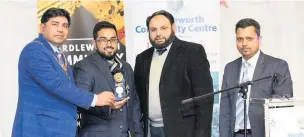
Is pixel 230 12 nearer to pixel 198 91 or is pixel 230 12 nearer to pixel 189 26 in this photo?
pixel 189 26

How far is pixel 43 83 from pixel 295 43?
304 cm

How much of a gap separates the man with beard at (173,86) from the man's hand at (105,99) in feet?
1.22

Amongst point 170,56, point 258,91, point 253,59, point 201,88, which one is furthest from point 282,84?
point 170,56

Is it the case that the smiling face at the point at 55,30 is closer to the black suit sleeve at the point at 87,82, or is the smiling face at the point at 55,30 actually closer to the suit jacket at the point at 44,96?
the suit jacket at the point at 44,96

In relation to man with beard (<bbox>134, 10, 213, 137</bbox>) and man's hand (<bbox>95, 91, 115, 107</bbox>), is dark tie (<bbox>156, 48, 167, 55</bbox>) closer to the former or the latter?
man with beard (<bbox>134, 10, 213, 137</bbox>)

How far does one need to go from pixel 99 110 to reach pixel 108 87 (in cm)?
21

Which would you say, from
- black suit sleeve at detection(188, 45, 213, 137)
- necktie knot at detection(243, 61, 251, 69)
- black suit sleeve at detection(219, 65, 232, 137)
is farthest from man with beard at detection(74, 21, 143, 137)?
necktie knot at detection(243, 61, 251, 69)

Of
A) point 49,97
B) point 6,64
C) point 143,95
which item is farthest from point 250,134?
point 6,64

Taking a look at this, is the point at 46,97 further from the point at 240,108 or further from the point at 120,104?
the point at 240,108

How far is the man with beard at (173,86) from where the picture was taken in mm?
3424

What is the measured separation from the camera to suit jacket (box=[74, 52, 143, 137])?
3371 millimetres

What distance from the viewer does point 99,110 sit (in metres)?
3.33

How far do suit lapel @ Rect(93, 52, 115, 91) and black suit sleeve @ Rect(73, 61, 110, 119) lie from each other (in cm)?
9

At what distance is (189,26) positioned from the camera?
463 centimetres
